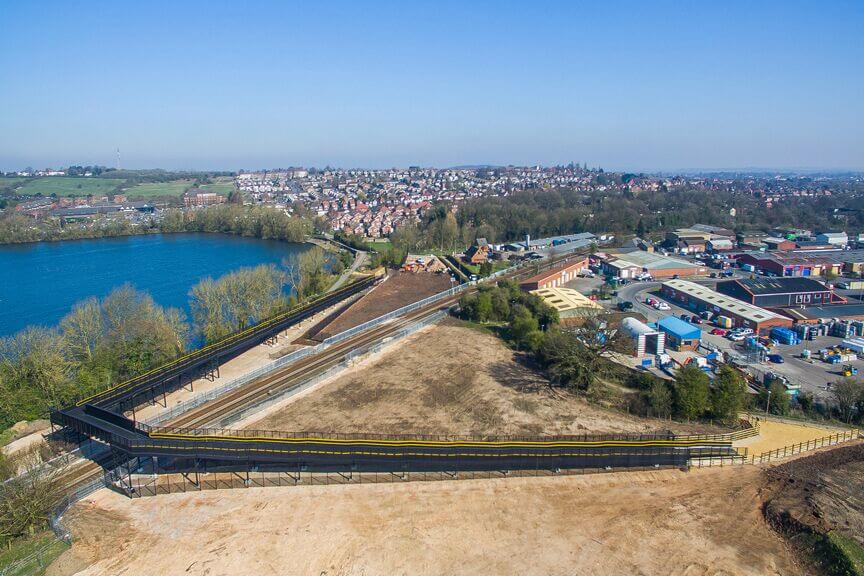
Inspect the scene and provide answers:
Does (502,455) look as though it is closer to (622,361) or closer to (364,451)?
(364,451)

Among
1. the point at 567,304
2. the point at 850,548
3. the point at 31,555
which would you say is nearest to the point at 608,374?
the point at 567,304

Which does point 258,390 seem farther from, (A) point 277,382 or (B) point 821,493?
(B) point 821,493

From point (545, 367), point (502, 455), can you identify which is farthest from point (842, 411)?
point (502, 455)

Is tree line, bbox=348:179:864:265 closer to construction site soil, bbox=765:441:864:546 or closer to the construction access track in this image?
the construction access track

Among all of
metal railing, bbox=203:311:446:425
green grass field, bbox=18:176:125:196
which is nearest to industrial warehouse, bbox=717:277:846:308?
metal railing, bbox=203:311:446:425

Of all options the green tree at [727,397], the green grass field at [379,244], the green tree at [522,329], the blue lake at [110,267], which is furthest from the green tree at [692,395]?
the green grass field at [379,244]

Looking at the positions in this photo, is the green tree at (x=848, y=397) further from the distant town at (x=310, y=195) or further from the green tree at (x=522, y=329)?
the distant town at (x=310, y=195)
